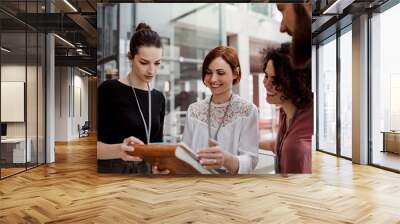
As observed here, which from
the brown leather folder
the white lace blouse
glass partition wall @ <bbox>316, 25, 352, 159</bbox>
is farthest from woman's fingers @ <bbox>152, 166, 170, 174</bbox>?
glass partition wall @ <bbox>316, 25, 352, 159</bbox>

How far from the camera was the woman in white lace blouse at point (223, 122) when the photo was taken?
6.05m

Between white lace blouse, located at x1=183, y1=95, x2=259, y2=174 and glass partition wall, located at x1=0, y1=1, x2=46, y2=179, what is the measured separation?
9.35 ft

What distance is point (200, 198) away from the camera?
481 centimetres

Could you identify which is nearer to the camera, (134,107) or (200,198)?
(200,198)

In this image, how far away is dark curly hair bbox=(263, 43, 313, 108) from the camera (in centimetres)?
615

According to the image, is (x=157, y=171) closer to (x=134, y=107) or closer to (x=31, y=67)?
(x=134, y=107)

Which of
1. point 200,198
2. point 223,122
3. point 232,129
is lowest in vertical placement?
point 200,198

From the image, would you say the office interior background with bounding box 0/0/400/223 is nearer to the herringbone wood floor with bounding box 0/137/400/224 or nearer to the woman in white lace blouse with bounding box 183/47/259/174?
the herringbone wood floor with bounding box 0/137/400/224

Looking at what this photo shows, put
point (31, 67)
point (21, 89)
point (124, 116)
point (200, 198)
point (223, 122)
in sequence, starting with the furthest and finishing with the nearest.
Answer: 1. point (31, 67)
2. point (21, 89)
3. point (124, 116)
4. point (223, 122)
5. point (200, 198)

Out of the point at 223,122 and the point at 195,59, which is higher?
the point at 195,59

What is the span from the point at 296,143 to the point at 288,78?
1.01 meters

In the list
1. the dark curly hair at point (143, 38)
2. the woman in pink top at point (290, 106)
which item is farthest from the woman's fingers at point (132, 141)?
the woman in pink top at point (290, 106)

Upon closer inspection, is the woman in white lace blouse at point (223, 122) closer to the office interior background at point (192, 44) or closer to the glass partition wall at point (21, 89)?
the office interior background at point (192, 44)

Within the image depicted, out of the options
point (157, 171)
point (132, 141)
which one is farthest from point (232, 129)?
point (132, 141)
